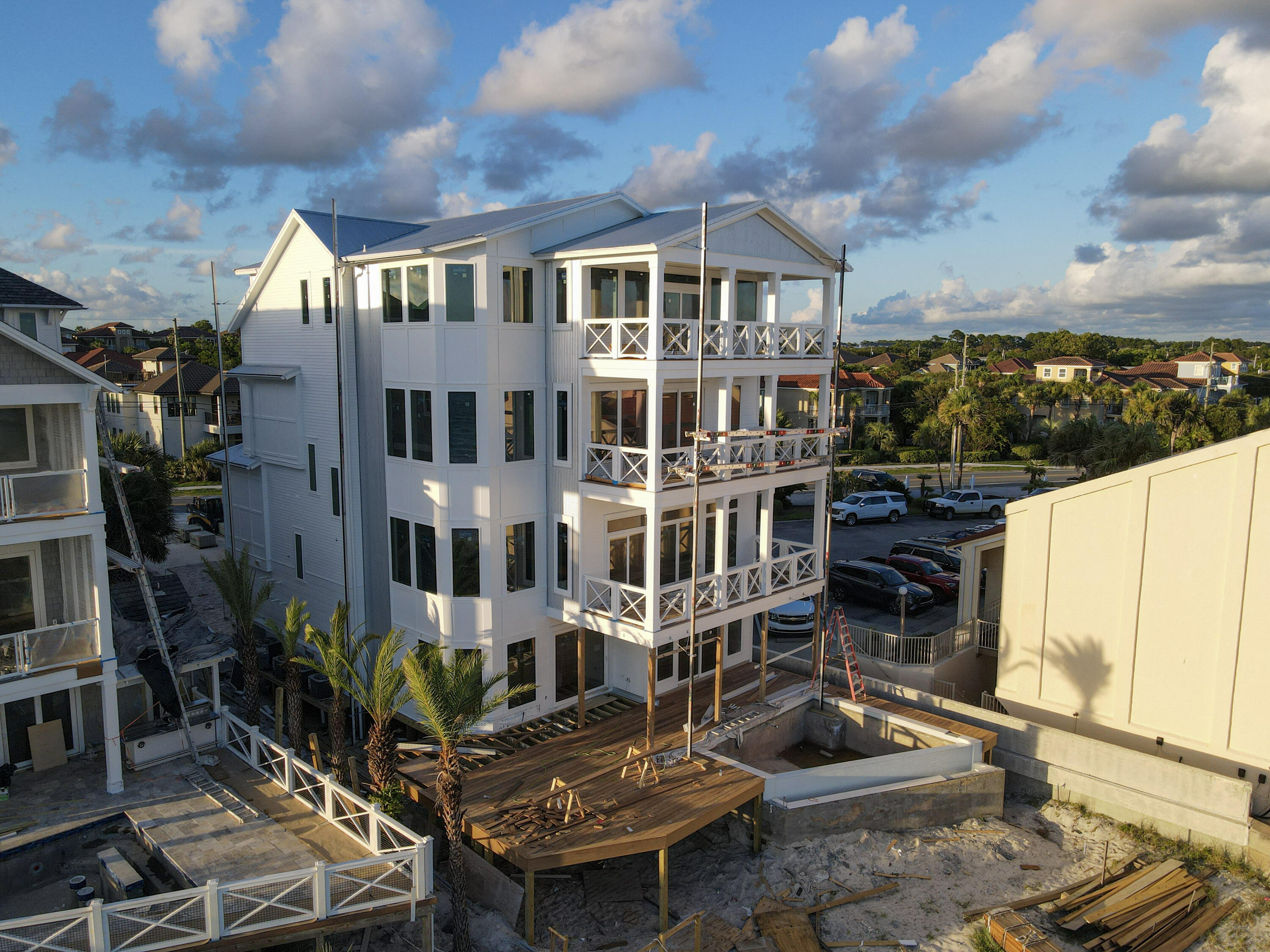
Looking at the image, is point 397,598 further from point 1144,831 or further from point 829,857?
point 1144,831

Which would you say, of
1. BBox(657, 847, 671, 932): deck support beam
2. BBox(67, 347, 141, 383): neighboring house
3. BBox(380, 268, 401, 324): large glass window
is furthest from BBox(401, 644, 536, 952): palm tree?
BBox(67, 347, 141, 383): neighboring house

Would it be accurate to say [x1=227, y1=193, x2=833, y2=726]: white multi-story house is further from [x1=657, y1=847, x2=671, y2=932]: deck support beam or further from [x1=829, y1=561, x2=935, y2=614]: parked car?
[x1=829, y1=561, x2=935, y2=614]: parked car

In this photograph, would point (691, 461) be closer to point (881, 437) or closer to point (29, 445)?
point (29, 445)

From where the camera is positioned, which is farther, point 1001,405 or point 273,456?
point 1001,405

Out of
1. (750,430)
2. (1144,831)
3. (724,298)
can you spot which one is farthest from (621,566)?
(1144,831)

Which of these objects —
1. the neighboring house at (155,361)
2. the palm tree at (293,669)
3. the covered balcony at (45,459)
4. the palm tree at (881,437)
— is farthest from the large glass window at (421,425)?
the neighboring house at (155,361)

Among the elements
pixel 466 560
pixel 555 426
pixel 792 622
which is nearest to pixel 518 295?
pixel 555 426
